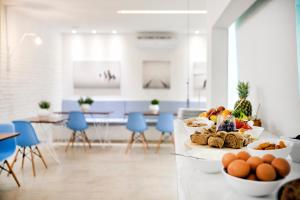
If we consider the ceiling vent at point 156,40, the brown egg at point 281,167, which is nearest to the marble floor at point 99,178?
the brown egg at point 281,167

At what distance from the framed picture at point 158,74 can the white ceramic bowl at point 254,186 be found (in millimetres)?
7212

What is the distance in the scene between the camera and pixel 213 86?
3861 millimetres

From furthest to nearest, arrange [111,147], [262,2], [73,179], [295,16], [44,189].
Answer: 1. [111,147]
2. [73,179]
3. [44,189]
4. [262,2]
5. [295,16]

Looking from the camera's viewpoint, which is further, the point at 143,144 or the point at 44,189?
the point at 143,144

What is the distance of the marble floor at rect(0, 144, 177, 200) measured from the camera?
3596mm

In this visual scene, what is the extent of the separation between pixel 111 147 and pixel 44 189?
2823 millimetres

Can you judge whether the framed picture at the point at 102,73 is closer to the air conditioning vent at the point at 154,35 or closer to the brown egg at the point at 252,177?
the air conditioning vent at the point at 154,35

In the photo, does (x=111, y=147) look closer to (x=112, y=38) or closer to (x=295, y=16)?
(x=112, y=38)

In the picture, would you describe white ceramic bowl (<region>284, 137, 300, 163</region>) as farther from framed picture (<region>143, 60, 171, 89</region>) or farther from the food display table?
framed picture (<region>143, 60, 171, 89</region>)

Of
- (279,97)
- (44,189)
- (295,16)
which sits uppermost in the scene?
(295,16)

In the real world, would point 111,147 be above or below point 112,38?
below

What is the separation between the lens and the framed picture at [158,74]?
26.8 ft

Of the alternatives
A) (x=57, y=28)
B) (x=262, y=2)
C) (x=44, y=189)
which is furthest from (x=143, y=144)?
(x=262, y=2)

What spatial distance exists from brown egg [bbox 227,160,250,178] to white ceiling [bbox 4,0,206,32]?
450 cm
